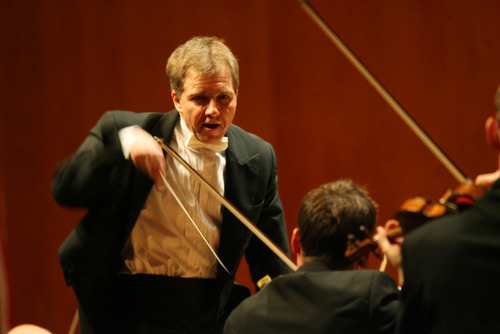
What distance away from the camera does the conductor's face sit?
1.91 m

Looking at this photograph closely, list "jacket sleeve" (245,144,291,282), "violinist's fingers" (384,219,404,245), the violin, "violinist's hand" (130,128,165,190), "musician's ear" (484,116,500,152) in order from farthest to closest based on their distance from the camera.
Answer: "jacket sleeve" (245,144,291,282) → "violinist's hand" (130,128,165,190) → "violinist's fingers" (384,219,404,245) → the violin → "musician's ear" (484,116,500,152)

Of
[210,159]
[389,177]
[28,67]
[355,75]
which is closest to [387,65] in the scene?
[355,75]

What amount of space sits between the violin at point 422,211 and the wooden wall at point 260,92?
2041mm

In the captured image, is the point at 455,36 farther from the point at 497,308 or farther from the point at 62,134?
the point at 497,308

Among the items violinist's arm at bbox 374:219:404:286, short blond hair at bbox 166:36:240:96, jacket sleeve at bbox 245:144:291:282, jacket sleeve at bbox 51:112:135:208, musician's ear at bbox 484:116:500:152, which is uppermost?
short blond hair at bbox 166:36:240:96

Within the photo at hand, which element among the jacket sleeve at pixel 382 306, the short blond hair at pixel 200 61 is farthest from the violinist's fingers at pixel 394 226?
the short blond hair at pixel 200 61

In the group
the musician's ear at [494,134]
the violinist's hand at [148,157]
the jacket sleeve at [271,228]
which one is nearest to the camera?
the musician's ear at [494,134]

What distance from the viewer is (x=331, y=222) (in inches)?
58.3

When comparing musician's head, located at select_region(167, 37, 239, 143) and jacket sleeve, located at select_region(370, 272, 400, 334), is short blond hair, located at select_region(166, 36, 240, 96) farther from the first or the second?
jacket sleeve, located at select_region(370, 272, 400, 334)

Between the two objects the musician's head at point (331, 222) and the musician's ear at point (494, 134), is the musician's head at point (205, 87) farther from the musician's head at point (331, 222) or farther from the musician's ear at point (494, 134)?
the musician's ear at point (494, 134)

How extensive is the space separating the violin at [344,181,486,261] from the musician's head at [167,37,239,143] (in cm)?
64

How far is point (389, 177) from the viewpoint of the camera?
3.48 meters

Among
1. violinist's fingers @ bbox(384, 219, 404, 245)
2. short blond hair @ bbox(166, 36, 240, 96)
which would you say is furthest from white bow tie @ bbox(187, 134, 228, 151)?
violinist's fingers @ bbox(384, 219, 404, 245)

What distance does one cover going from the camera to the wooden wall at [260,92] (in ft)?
11.2
